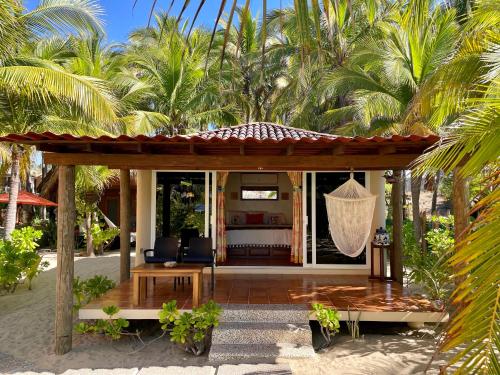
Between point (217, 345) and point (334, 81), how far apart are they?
30.3 ft

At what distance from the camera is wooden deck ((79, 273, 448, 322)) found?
569 cm

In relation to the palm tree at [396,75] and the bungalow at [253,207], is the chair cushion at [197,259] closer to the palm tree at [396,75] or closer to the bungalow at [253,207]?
the bungalow at [253,207]

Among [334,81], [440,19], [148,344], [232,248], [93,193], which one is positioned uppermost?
[440,19]

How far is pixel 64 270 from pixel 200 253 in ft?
8.27

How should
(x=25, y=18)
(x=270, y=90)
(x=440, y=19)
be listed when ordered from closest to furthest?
(x=25, y=18) < (x=440, y=19) < (x=270, y=90)

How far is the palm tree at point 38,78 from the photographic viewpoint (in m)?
7.88

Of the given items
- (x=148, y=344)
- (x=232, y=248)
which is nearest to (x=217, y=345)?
(x=148, y=344)

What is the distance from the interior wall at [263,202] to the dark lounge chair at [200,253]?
4.60 m

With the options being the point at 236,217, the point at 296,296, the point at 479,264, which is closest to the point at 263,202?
the point at 236,217

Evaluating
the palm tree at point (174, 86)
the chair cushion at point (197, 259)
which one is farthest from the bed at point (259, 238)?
the palm tree at point (174, 86)

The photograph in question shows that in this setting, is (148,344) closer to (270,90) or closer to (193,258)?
(193,258)

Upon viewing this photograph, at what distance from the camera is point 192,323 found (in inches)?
209

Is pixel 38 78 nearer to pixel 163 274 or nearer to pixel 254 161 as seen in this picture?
pixel 163 274

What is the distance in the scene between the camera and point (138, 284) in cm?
591
